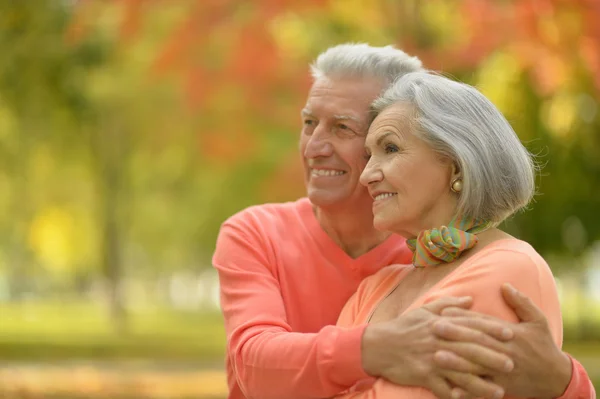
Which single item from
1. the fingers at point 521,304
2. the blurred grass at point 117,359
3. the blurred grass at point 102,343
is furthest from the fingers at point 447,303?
the blurred grass at point 102,343

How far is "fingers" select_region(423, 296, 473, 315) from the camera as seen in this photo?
2.56 meters

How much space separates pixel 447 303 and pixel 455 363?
0.17 metres

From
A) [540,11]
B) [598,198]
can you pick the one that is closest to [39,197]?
[598,198]

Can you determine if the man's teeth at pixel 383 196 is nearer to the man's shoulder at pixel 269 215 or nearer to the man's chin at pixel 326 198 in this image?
the man's chin at pixel 326 198

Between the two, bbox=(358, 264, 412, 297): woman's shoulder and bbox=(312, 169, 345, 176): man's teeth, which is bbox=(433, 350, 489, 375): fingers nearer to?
bbox=(358, 264, 412, 297): woman's shoulder

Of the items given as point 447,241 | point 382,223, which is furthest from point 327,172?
point 447,241

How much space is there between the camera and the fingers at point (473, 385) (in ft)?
8.30

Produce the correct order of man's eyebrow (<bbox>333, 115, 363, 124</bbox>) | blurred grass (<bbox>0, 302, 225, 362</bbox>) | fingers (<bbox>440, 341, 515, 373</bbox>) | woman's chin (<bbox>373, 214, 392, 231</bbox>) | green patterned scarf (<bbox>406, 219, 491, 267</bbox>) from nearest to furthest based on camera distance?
1. fingers (<bbox>440, 341, 515, 373</bbox>)
2. green patterned scarf (<bbox>406, 219, 491, 267</bbox>)
3. woman's chin (<bbox>373, 214, 392, 231</bbox>)
4. man's eyebrow (<bbox>333, 115, 363, 124</bbox>)
5. blurred grass (<bbox>0, 302, 225, 362</bbox>)

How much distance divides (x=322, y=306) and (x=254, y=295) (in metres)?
0.41

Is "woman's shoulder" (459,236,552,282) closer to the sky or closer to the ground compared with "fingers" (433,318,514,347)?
closer to the sky

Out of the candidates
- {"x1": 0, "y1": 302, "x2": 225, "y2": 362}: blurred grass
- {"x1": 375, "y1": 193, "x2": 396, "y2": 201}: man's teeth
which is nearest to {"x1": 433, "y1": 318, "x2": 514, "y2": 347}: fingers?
{"x1": 375, "y1": 193, "x2": 396, "y2": 201}: man's teeth

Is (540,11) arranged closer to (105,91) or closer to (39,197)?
(105,91)

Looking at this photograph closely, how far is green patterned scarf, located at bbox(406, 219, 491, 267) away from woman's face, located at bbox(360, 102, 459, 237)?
0.20ft

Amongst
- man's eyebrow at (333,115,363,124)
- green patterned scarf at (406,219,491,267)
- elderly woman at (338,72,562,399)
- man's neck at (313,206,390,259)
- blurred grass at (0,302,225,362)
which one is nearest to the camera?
elderly woman at (338,72,562,399)
